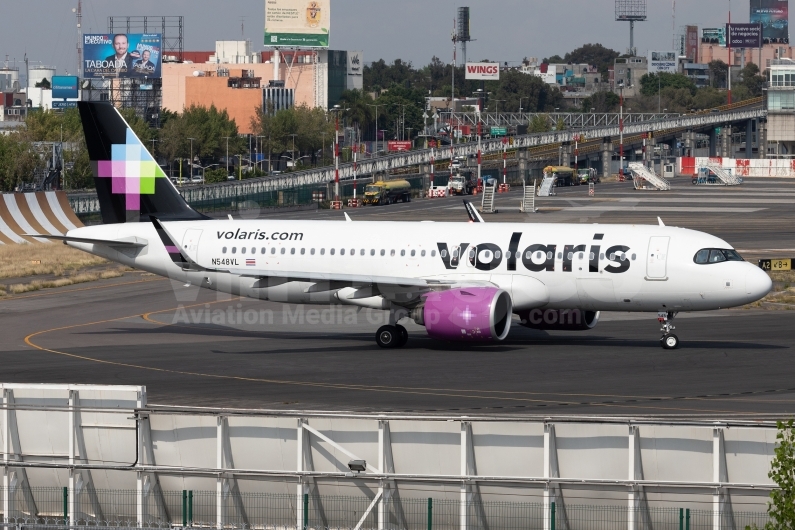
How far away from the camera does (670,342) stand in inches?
1640

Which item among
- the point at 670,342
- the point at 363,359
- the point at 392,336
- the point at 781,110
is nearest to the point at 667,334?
the point at 670,342

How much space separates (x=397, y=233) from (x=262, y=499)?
24951 mm

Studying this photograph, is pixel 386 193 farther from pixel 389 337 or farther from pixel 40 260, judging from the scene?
pixel 389 337

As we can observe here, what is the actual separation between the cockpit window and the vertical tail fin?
68.8 ft

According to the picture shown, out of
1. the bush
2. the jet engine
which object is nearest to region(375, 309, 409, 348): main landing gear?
the jet engine

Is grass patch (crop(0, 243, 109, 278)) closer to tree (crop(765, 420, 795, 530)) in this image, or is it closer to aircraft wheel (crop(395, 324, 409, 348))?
aircraft wheel (crop(395, 324, 409, 348))

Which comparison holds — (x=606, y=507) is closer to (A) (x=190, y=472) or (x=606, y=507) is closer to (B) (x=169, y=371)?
(A) (x=190, y=472)

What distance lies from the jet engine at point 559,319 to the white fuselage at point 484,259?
1.46 metres

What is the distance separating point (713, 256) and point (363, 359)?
13034mm

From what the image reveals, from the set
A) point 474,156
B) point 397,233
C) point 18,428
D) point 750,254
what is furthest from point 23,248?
point 474,156

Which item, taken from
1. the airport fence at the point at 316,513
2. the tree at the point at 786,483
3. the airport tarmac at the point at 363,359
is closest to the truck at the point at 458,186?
the airport tarmac at the point at 363,359

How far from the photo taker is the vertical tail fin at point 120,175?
4891 centimetres

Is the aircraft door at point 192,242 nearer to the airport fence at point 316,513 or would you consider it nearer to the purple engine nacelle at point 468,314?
the purple engine nacelle at point 468,314

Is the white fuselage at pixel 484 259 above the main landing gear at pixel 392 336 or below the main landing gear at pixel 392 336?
above
